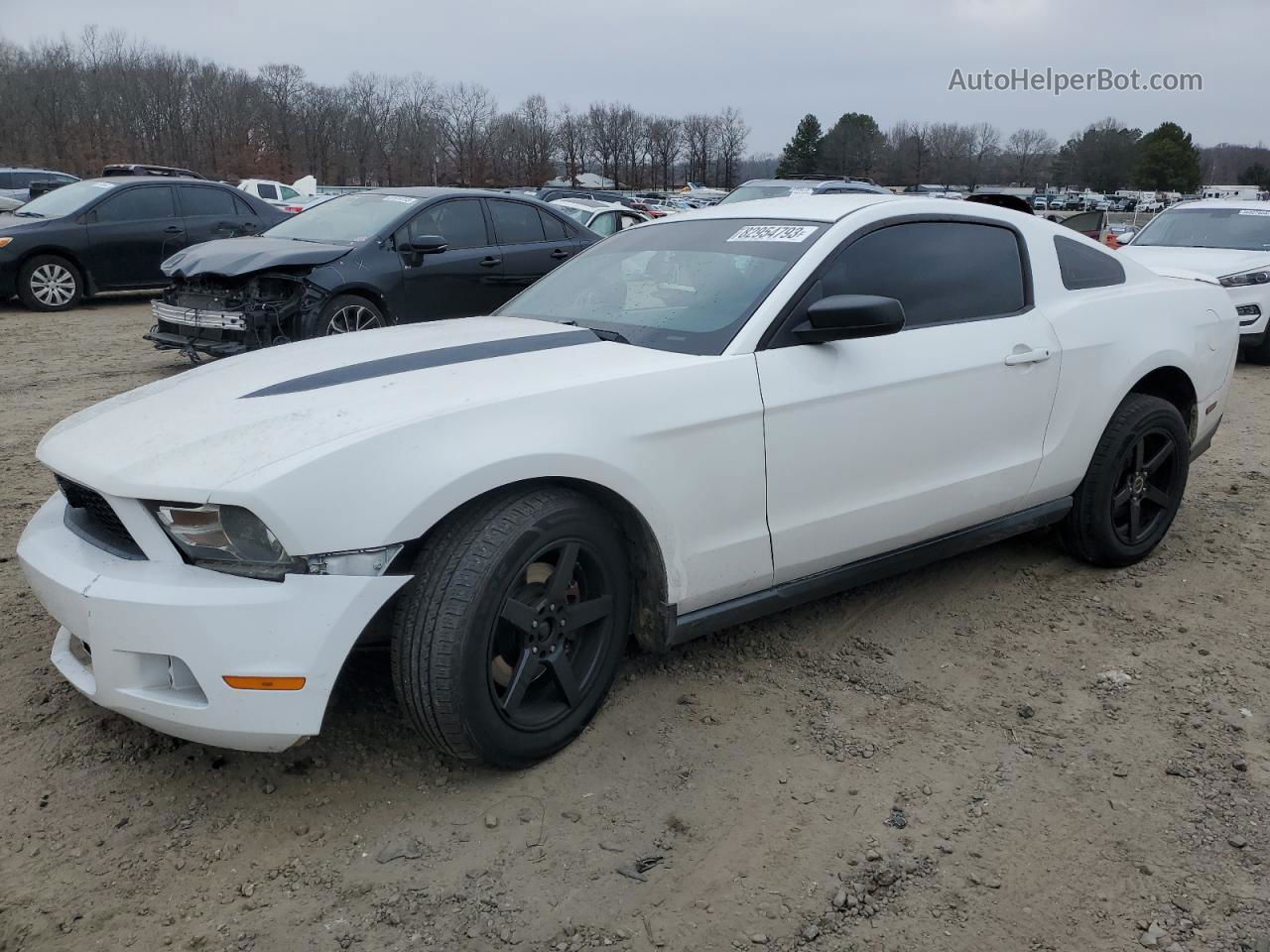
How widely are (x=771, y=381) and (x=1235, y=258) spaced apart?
28.9ft

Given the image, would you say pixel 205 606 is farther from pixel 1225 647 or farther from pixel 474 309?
pixel 474 309

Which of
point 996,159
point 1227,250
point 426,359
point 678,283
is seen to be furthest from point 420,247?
point 996,159

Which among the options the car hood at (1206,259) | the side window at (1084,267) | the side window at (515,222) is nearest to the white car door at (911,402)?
the side window at (1084,267)

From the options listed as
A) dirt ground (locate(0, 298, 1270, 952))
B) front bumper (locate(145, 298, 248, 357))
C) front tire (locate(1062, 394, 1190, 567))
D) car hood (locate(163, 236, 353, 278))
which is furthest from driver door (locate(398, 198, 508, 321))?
front tire (locate(1062, 394, 1190, 567))

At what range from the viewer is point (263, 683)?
2.31 m

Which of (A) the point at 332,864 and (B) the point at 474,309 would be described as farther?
(B) the point at 474,309

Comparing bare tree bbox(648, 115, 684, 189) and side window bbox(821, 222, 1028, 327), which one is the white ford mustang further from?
bare tree bbox(648, 115, 684, 189)

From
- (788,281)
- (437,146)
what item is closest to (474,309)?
(788,281)

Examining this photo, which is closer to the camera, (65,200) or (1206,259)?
(1206,259)

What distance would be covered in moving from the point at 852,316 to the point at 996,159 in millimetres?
103390

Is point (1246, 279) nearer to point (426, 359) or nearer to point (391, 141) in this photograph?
point (426, 359)

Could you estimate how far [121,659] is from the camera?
238cm

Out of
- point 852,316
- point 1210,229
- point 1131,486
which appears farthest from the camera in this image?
point 1210,229

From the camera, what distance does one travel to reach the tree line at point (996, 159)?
2864 inches
